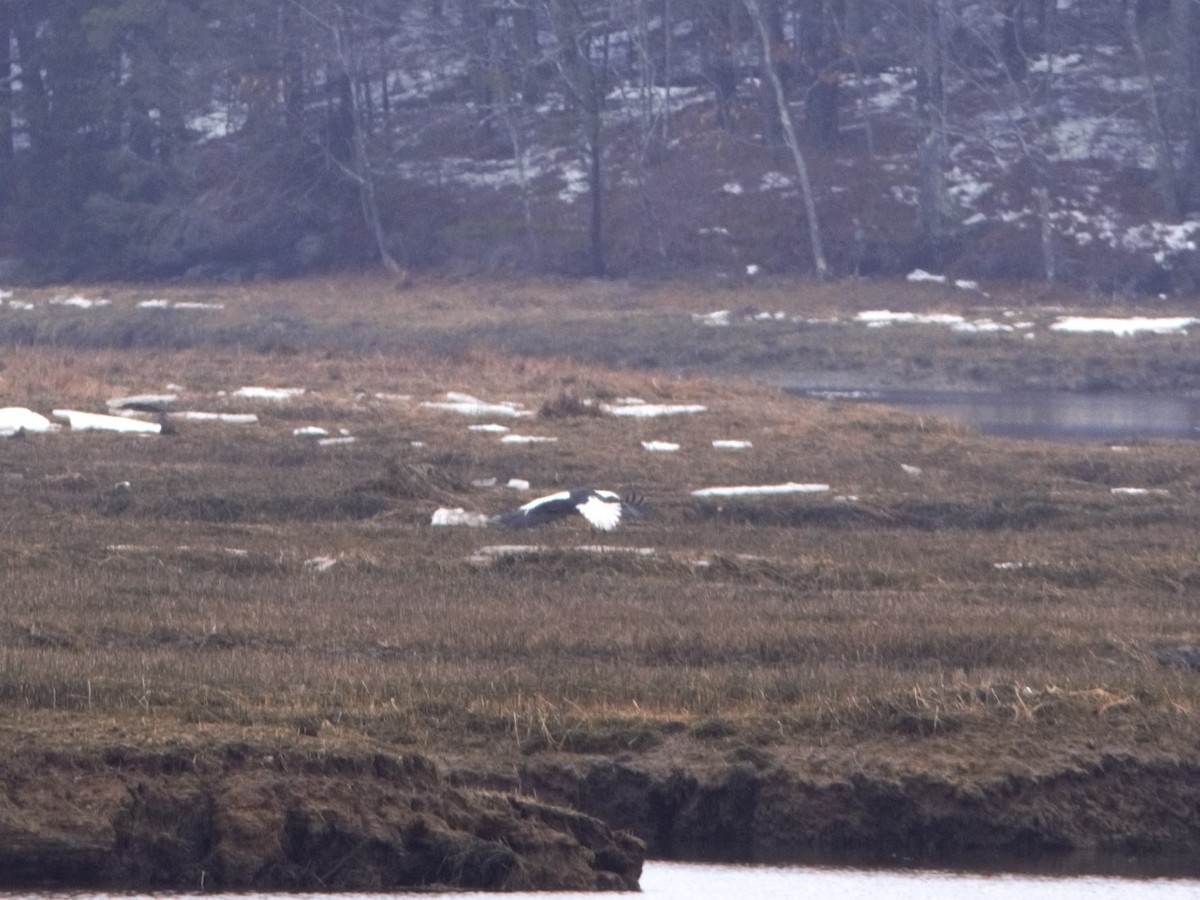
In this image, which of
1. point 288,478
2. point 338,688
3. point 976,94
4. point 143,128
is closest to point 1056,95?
point 976,94

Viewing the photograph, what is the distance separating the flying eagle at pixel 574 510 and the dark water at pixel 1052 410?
1031 cm

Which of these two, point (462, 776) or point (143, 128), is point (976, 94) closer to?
point (143, 128)

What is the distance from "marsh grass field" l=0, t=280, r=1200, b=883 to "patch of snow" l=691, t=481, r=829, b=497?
0.19 metres

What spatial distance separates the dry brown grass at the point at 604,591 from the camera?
8.84m

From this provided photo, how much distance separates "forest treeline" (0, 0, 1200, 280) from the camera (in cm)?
4438

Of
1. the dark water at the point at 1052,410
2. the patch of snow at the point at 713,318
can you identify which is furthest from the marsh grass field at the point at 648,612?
the patch of snow at the point at 713,318

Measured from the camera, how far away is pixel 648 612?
11.4 m

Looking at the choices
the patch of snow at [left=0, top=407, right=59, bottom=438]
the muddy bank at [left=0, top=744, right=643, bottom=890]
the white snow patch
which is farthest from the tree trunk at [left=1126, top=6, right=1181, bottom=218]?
the muddy bank at [left=0, top=744, right=643, bottom=890]

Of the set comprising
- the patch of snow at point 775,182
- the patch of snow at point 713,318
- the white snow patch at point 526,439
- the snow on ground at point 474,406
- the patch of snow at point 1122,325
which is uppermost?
the patch of snow at point 775,182

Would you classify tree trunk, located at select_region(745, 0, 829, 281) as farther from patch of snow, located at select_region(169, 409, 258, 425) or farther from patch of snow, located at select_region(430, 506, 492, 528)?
Result: patch of snow, located at select_region(430, 506, 492, 528)

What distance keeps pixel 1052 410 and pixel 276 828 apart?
2305 cm

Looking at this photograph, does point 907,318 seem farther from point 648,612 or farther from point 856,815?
point 856,815

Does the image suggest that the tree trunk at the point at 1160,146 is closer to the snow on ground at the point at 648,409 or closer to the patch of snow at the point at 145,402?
the snow on ground at the point at 648,409

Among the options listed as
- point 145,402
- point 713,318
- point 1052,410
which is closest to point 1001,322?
point 713,318
